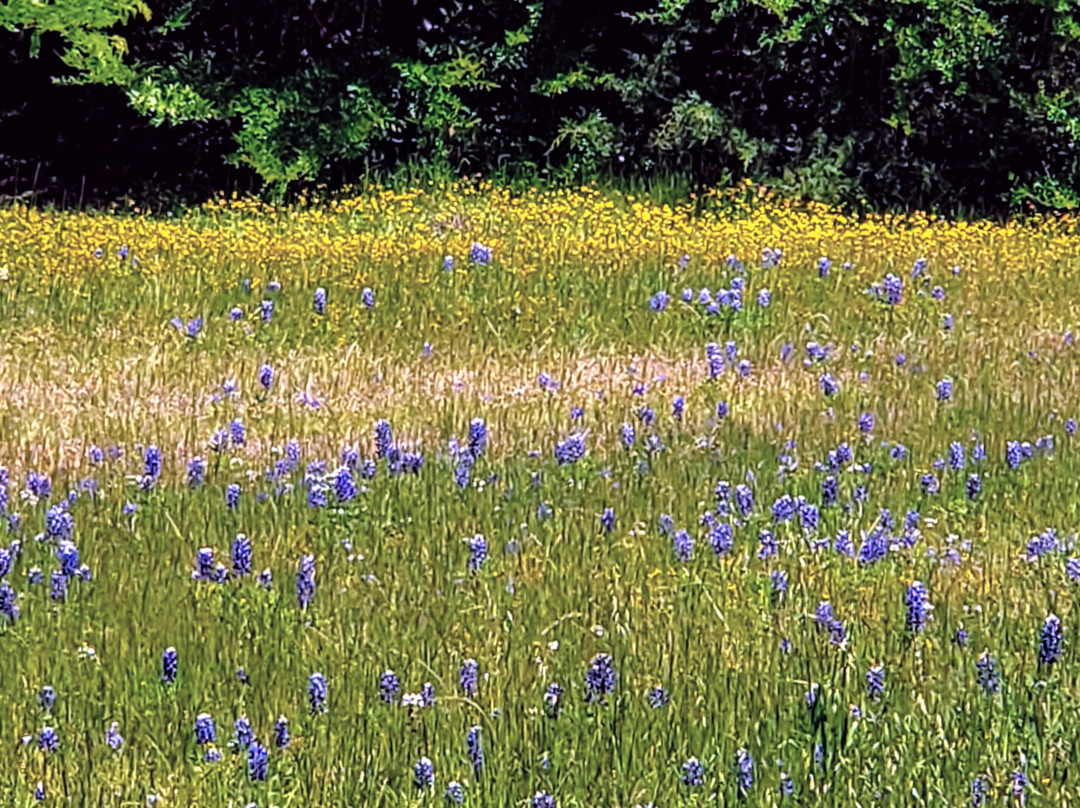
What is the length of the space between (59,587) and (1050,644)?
2378 mm

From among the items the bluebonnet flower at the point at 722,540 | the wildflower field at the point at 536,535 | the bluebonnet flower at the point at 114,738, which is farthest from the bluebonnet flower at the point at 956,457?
the bluebonnet flower at the point at 114,738

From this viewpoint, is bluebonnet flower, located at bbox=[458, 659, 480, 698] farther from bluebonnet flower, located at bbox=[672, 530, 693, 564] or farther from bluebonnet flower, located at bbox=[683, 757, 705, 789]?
bluebonnet flower, located at bbox=[672, 530, 693, 564]

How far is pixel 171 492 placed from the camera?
5.65 metres

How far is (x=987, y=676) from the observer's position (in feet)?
12.6

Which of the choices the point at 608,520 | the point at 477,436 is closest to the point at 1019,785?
the point at 608,520

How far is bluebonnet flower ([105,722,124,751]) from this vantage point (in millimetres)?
3553

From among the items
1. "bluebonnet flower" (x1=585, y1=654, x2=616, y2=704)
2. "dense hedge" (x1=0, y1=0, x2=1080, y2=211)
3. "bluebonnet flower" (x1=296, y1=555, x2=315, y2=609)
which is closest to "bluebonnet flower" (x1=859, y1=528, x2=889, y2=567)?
"bluebonnet flower" (x1=585, y1=654, x2=616, y2=704)

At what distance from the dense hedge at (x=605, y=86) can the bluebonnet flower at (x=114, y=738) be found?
1068cm

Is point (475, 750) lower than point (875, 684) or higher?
lower

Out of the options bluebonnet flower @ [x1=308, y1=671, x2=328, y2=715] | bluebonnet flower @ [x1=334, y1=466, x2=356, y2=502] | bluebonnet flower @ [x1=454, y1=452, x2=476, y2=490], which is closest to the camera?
bluebonnet flower @ [x1=308, y1=671, x2=328, y2=715]

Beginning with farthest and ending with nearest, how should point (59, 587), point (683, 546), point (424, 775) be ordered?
point (683, 546) < point (59, 587) < point (424, 775)

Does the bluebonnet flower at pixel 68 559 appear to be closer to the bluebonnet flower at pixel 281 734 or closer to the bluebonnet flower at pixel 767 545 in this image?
the bluebonnet flower at pixel 281 734

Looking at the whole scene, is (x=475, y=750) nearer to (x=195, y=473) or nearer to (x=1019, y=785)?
(x=1019, y=785)

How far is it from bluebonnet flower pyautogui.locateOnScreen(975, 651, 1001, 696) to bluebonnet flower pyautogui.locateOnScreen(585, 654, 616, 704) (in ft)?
2.59
